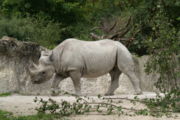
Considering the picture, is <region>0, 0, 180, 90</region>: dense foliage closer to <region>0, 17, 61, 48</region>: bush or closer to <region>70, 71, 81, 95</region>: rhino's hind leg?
<region>0, 17, 61, 48</region>: bush

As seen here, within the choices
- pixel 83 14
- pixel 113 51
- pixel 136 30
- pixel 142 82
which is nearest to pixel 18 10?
pixel 83 14

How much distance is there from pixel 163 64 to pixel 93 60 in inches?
65.4

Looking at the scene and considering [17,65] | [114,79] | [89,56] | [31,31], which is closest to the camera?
[89,56]

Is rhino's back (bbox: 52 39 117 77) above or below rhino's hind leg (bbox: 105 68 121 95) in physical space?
above

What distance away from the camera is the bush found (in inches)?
610

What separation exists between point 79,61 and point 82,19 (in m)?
11.4

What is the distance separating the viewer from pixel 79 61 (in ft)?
33.5

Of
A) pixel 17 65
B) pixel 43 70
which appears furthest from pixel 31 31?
pixel 43 70

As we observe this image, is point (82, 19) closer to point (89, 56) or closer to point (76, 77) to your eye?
point (89, 56)

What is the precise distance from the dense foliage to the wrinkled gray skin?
2.83 ft

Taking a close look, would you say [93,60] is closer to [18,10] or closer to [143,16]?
[143,16]

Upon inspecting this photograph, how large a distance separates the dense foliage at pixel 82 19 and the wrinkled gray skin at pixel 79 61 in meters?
0.86

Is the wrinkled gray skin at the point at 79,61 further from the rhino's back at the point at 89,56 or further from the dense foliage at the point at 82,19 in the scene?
the dense foliage at the point at 82,19

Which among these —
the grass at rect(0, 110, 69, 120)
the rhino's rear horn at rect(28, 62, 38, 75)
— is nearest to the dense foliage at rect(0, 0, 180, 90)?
the rhino's rear horn at rect(28, 62, 38, 75)
